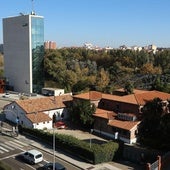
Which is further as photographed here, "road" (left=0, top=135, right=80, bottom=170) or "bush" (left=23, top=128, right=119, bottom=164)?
"bush" (left=23, top=128, right=119, bottom=164)

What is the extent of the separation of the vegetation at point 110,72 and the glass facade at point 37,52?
7.74 ft

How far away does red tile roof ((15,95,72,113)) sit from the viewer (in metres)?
54.6

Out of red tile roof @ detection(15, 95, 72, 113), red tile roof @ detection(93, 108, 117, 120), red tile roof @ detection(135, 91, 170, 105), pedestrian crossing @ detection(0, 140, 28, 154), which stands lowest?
pedestrian crossing @ detection(0, 140, 28, 154)

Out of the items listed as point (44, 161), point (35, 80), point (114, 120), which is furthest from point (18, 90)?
point (44, 161)

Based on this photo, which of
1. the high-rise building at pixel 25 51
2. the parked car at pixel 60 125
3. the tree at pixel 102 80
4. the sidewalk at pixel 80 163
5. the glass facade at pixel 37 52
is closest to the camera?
the sidewalk at pixel 80 163

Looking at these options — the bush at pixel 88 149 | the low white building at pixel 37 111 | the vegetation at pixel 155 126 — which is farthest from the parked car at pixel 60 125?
the vegetation at pixel 155 126

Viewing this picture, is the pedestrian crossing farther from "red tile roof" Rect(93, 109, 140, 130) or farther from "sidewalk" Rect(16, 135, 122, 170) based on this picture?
"red tile roof" Rect(93, 109, 140, 130)

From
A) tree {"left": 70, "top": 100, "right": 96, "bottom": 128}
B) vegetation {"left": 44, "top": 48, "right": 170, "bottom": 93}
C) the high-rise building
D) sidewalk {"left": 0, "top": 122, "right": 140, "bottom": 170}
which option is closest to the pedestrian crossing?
sidewalk {"left": 0, "top": 122, "right": 140, "bottom": 170}

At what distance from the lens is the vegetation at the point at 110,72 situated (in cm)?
8792

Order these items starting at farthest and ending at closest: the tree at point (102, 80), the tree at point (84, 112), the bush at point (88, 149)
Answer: the tree at point (102, 80) → the tree at point (84, 112) → the bush at point (88, 149)

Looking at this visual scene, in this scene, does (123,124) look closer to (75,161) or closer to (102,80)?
(75,161)

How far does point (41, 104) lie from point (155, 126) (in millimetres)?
25142

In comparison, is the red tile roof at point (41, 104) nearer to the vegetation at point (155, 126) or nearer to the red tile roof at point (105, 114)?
the red tile roof at point (105, 114)

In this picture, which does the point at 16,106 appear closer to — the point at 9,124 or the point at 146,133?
→ the point at 9,124
